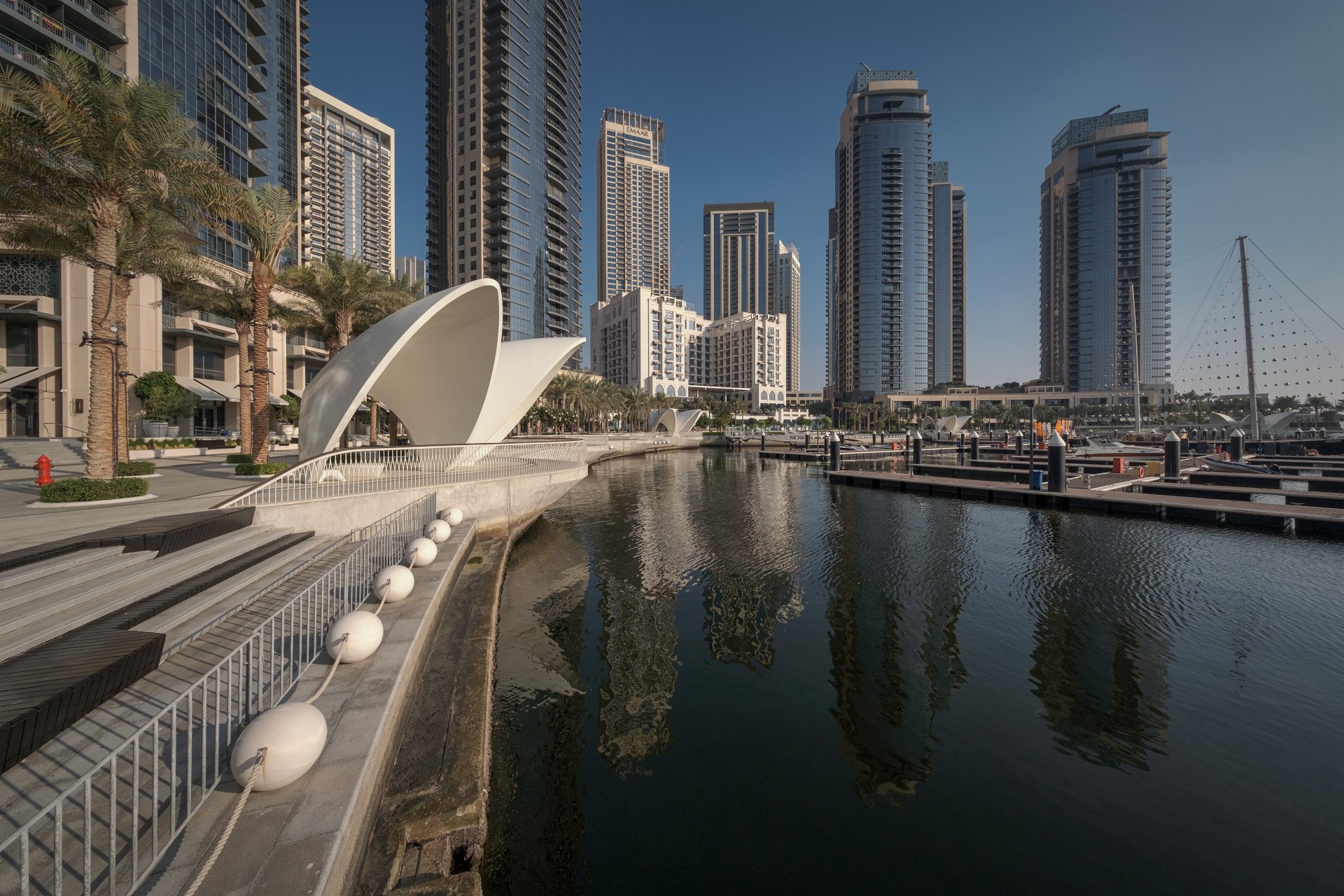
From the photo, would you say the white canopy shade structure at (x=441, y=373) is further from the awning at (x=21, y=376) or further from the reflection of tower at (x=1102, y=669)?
the awning at (x=21, y=376)

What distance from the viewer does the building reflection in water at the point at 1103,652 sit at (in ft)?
20.0

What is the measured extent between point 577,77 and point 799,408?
304 feet

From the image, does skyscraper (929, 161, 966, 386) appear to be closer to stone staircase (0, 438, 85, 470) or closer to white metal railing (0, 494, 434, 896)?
stone staircase (0, 438, 85, 470)

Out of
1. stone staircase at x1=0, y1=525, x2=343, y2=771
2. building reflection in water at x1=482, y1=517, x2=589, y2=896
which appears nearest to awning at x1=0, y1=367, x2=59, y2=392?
stone staircase at x1=0, y1=525, x2=343, y2=771

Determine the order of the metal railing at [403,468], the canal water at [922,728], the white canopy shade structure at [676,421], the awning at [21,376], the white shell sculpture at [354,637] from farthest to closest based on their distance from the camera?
the white canopy shade structure at [676,421] < the awning at [21,376] < the metal railing at [403,468] < the white shell sculpture at [354,637] < the canal water at [922,728]

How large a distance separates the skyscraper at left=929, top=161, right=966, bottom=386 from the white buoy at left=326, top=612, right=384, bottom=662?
183 m

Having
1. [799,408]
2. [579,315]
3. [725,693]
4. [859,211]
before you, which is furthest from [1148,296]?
[725,693]

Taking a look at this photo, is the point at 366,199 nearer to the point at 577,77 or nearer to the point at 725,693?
the point at 577,77

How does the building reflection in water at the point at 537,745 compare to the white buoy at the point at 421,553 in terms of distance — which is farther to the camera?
the white buoy at the point at 421,553

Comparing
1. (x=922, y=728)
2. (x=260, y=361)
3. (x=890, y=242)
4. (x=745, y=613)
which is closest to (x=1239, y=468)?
(x=745, y=613)

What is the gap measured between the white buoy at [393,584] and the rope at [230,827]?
3.85m

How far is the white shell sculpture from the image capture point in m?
5.32

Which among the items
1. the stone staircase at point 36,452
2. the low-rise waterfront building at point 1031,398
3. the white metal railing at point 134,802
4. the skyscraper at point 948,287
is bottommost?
the white metal railing at point 134,802

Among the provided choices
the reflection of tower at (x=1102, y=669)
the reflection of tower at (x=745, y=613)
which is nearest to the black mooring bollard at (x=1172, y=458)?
the reflection of tower at (x=1102, y=669)
